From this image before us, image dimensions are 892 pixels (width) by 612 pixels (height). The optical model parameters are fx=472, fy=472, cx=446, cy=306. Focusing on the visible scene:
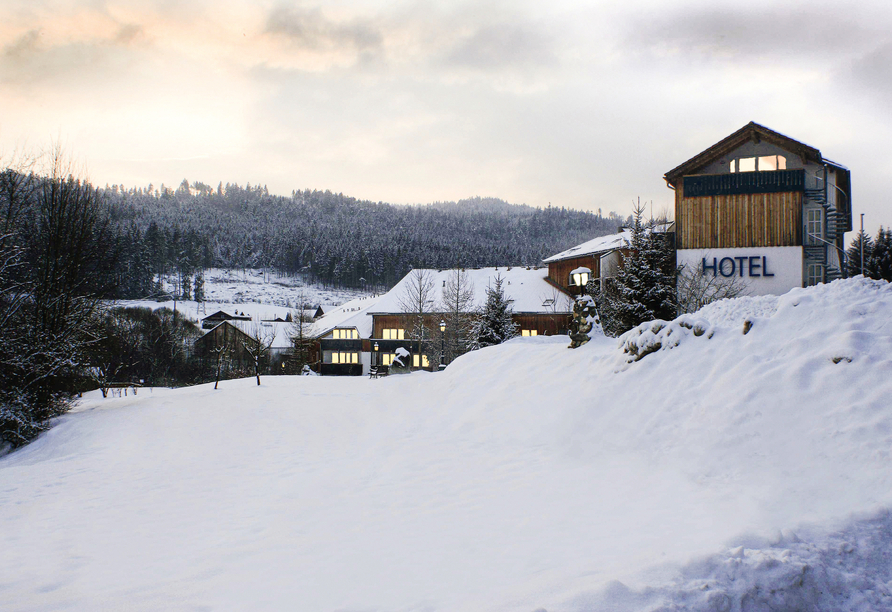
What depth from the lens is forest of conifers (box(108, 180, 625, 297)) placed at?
108312mm

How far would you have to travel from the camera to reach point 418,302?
144 ft

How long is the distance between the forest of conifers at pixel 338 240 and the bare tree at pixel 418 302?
1674 inches

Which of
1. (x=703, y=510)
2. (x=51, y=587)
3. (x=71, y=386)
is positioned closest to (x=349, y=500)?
(x=51, y=587)

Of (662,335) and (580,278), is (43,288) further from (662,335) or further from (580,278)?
(662,335)

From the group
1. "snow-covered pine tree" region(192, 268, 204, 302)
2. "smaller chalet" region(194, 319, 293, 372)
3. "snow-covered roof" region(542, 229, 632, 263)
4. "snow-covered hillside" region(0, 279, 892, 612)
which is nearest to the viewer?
"snow-covered hillside" region(0, 279, 892, 612)

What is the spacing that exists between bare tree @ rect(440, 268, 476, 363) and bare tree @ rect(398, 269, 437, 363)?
1447 millimetres

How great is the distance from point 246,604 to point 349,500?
2952 mm

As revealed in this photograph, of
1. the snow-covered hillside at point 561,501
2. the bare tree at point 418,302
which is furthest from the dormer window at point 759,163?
the bare tree at point 418,302

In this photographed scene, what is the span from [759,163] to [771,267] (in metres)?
5.47

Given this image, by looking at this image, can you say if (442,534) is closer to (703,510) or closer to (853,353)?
(703,510)

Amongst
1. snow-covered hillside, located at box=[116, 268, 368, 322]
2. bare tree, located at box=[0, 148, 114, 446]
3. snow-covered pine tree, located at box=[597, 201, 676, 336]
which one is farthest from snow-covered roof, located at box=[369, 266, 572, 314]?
snow-covered hillside, located at box=[116, 268, 368, 322]

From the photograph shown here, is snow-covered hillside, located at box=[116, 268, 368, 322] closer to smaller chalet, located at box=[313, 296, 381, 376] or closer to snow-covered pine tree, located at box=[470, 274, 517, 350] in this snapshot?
smaller chalet, located at box=[313, 296, 381, 376]

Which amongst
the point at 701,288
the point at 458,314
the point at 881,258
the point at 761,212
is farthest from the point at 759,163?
the point at 458,314

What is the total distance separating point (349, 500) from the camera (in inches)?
274
